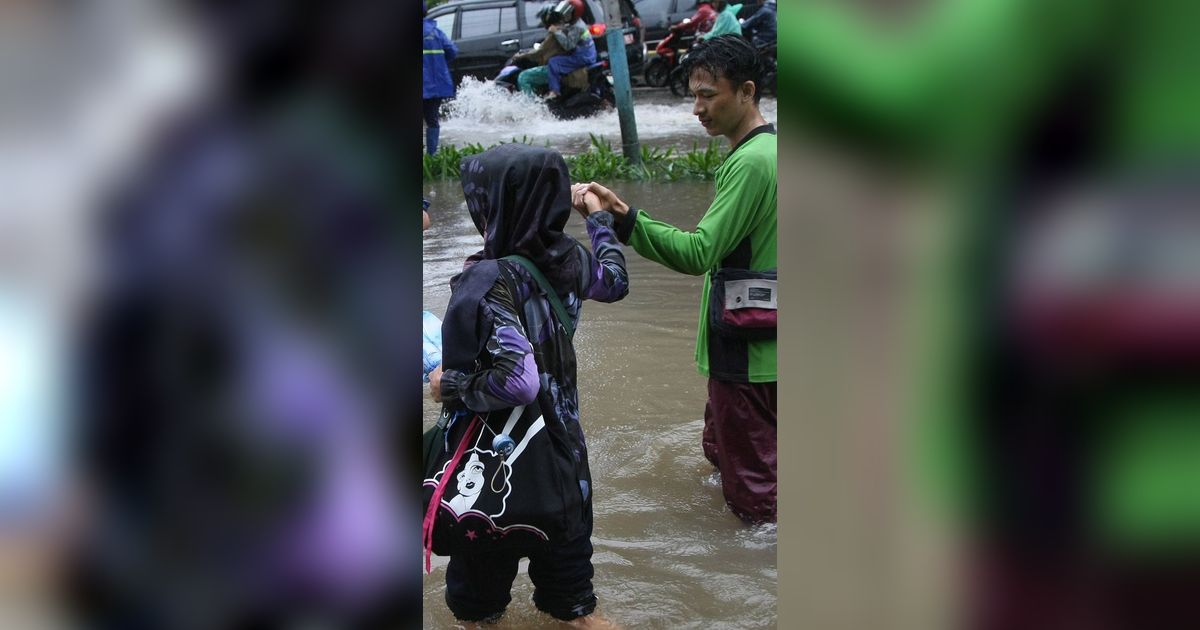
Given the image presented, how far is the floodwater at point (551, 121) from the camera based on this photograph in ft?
43.7

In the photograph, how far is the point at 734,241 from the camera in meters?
3.42

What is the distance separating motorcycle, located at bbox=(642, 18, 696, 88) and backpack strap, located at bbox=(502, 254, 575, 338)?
503 inches

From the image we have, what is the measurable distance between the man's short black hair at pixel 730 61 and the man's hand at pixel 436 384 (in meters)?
1.22

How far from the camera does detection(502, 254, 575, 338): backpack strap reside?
2809 mm

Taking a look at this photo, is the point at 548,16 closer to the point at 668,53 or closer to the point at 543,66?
the point at 543,66

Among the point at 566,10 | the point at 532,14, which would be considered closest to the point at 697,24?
Answer: the point at 566,10

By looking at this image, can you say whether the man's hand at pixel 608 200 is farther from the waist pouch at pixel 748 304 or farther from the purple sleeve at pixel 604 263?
the waist pouch at pixel 748 304

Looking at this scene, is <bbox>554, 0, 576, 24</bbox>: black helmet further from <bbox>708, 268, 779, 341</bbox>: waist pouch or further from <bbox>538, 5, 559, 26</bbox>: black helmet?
<bbox>708, 268, 779, 341</bbox>: waist pouch

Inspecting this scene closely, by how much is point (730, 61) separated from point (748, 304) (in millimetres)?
703

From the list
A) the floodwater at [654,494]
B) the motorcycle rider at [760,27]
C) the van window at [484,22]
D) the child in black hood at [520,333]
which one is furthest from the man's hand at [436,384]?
the van window at [484,22]

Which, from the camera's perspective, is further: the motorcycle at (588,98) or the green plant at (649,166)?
the motorcycle at (588,98)

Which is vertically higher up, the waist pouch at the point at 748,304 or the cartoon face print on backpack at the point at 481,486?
the waist pouch at the point at 748,304
